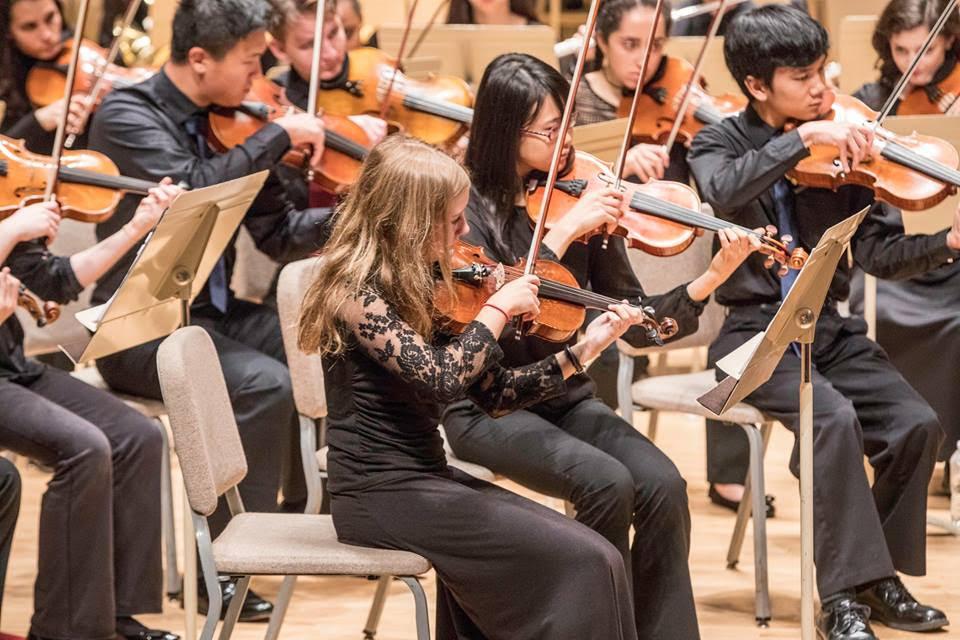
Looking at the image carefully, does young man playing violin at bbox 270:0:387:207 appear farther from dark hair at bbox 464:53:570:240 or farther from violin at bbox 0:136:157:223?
dark hair at bbox 464:53:570:240

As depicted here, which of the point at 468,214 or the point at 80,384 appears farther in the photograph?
the point at 80,384

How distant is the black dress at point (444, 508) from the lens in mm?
2016

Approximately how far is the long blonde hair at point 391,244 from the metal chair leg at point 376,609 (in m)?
0.70

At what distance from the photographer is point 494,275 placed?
86.7 inches

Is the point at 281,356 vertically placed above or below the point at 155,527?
above

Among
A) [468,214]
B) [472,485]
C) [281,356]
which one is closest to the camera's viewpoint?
[472,485]

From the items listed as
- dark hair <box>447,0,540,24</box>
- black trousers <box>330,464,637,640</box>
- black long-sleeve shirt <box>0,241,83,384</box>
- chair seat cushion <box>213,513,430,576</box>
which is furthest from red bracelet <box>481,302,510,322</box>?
dark hair <box>447,0,540,24</box>

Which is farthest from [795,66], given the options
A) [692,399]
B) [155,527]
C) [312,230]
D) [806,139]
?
[155,527]

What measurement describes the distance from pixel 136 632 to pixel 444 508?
0.90 m

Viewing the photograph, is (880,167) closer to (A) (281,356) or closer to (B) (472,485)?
(B) (472,485)

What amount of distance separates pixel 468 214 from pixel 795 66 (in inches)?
28.9

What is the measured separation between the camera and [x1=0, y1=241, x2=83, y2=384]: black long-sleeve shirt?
8.95ft

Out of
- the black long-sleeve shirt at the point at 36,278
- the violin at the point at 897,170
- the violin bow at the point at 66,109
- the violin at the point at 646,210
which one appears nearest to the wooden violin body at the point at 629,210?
the violin at the point at 646,210

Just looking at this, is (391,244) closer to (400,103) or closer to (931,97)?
(400,103)
